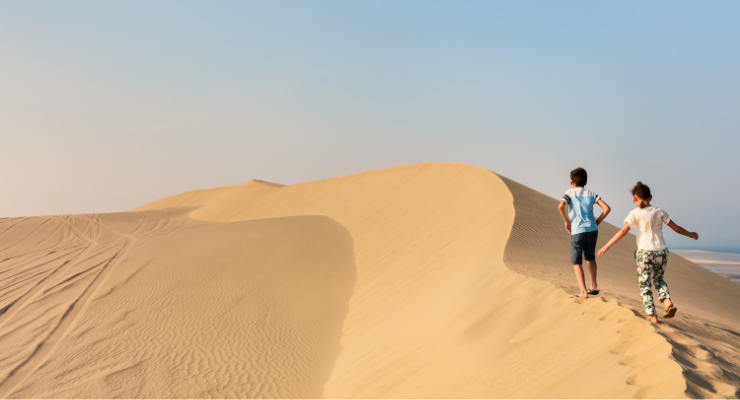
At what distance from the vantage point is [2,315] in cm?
895

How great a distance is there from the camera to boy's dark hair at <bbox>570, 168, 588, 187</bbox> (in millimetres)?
5035

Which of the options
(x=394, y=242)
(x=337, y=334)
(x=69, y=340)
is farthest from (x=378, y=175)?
(x=69, y=340)

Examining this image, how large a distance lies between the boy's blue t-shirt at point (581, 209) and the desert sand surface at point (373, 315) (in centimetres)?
80

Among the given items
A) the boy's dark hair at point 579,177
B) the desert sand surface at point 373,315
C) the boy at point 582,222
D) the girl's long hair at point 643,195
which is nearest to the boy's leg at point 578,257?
the boy at point 582,222

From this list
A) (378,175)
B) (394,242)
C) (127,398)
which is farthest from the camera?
(378,175)

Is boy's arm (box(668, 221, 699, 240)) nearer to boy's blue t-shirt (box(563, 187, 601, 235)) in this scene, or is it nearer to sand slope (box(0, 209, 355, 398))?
boy's blue t-shirt (box(563, 187, 601, 235))

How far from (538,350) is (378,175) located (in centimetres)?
1867

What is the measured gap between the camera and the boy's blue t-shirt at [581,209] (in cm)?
486

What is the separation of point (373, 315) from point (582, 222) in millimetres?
4395

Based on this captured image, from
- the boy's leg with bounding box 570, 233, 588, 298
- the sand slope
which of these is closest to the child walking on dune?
the boy's leg with bounding box 570, 233, 588, 298

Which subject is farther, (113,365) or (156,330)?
(156,330)

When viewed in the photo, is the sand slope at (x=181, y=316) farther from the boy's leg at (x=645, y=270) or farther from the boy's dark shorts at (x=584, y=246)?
the boy's leg at (x=645, y=270)

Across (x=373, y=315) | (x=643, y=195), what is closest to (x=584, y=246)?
(x=643, y=195)

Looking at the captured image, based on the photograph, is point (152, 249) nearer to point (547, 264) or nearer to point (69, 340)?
point (69, 340)
